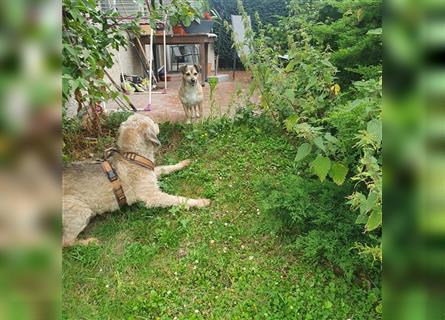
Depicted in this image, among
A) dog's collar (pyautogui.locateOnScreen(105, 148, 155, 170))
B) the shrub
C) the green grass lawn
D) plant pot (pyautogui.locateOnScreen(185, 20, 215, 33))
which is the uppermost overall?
plant pot (pyautogui.locateOnScreen(185, 20, 215, 33))

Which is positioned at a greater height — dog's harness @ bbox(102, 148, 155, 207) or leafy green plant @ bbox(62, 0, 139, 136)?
leafy green plant @ bbox(62, 0, 139, 136)

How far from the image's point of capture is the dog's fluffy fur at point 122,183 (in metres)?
3.10

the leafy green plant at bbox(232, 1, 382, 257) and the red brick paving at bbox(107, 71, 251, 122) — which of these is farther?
the red brick paving at bbox(107, 71, 251, 122)

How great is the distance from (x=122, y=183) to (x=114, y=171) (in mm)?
142

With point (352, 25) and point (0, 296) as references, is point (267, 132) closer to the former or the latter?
point (352, 25)

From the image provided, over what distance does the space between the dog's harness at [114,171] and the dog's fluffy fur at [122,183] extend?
0.03 meters

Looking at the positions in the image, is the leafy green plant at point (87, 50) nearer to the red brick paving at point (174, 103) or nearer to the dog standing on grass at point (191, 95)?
the dog standing on grass at point (191, 95)

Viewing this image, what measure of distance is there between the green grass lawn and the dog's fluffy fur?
0.43ft

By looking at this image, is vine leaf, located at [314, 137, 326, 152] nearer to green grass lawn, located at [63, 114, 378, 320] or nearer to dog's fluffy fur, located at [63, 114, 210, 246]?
green grass lawn, located at [63, 114, 378, 320]

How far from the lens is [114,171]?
11.0ft

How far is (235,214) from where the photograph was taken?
3289mm

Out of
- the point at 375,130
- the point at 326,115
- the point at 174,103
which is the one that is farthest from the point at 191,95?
the point at 375,130

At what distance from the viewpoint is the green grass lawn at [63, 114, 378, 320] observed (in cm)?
231

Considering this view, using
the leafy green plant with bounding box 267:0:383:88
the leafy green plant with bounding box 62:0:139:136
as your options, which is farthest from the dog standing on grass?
the leafy green plant with bounding box 267:0:383:88
